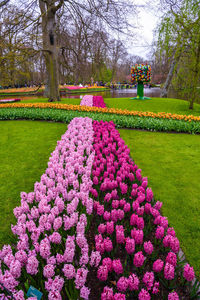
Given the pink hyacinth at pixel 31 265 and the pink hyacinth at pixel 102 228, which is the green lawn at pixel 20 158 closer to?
the pink hyacinth at pixel 31 265

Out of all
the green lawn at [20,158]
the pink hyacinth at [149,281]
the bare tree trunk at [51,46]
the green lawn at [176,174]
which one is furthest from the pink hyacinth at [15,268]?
the bare tree trunk at [51,46]

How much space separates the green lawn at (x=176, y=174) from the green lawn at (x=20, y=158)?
252 cm

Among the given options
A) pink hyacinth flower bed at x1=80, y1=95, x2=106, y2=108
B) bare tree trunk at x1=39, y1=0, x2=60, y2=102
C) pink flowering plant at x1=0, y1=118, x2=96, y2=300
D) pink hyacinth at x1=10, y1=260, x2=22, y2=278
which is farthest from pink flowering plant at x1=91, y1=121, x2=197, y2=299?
bare tree trunk at x1=39, y1=0, x2=60, y2=102

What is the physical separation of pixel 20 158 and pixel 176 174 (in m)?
4.51

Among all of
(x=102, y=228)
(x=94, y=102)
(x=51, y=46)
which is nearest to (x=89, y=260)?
(x=102, y=228)

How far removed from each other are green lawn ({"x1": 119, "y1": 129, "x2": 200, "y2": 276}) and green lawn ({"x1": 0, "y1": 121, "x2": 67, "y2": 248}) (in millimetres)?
2519

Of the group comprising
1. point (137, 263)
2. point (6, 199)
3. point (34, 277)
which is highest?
point (137, 263)

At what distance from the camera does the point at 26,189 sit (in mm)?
4402

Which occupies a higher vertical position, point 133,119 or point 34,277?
point 133,119

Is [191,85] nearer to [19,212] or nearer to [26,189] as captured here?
[26,189]

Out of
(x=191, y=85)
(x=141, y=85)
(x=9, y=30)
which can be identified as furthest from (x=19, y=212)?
(x=141, y=85)

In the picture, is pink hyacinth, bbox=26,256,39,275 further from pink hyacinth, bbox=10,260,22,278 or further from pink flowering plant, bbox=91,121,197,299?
pink flowering plant, bbox=91,121,197,299

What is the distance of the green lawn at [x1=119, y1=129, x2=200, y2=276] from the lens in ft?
10.5

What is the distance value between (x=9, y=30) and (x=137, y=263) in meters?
13.6
